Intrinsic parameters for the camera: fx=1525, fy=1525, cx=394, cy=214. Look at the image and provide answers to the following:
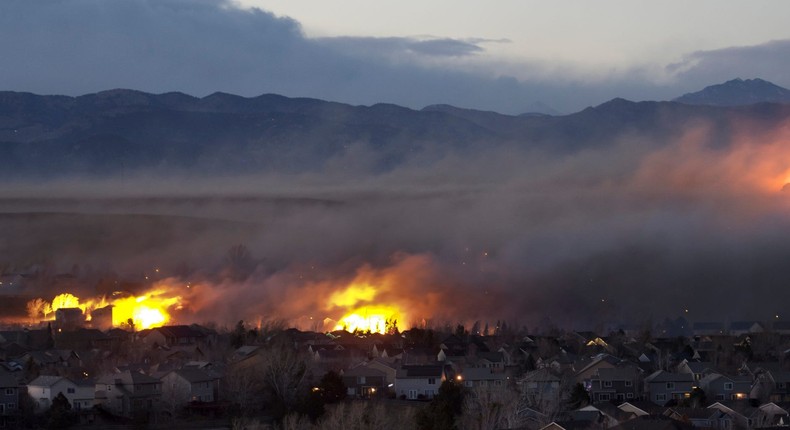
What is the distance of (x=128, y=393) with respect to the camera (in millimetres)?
87312

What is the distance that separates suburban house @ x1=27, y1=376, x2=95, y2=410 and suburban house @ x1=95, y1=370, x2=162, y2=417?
62cm

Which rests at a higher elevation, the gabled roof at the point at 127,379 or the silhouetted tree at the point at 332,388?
the gabled roof at the point at 127,379

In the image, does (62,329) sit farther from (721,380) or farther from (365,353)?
(721,380)

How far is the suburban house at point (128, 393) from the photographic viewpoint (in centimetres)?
8625

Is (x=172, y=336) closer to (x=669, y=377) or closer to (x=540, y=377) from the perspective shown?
(x=540, y=377)

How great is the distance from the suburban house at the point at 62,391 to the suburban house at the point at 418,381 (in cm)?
1959

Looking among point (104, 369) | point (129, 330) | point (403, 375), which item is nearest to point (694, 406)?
point (403, 375)

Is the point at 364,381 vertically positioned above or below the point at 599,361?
below

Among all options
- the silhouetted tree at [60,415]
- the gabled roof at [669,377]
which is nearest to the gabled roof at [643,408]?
the gabled roof at [669,377]

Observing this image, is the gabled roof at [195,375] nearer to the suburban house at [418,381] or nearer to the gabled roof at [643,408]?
the suburban house at [418,381]

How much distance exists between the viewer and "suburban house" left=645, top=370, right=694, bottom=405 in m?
94.2

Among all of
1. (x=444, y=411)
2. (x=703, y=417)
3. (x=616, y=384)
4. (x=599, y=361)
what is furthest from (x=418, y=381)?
(x=703, y=417)

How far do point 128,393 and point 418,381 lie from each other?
63.0 ft

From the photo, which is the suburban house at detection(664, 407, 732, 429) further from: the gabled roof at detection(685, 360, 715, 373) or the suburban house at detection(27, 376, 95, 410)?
the suburban house at detection(27, 376, 95, 410)
